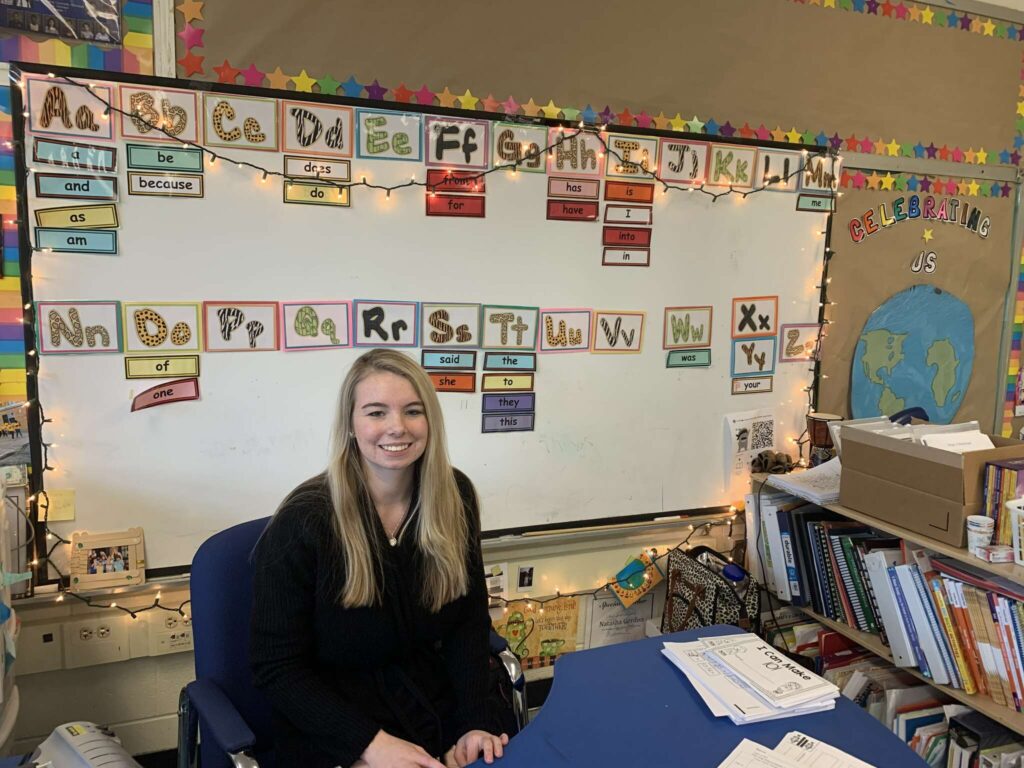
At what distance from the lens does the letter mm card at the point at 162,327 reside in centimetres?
193

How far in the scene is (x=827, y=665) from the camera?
7.86ft

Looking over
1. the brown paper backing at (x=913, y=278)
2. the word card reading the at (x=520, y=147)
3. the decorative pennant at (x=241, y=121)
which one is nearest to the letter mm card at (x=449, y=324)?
the word card reading the at (x=520, y=147)

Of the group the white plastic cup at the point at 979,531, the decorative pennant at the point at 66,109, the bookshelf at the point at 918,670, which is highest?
the decorative pennant at the point at 66,109

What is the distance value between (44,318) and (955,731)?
272 cm

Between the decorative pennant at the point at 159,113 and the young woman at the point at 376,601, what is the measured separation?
900 mm

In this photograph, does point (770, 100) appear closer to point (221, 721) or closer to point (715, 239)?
point (715, 239)

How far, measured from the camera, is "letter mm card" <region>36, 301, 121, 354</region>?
6.10ft

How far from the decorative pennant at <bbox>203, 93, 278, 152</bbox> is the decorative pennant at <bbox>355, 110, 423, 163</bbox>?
0.24m

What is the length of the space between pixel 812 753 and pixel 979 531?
3.29ft

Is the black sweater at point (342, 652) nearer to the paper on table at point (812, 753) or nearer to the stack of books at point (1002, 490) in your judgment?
the paper on table at point (812, 753)

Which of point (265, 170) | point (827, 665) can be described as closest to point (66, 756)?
point (265, 170)

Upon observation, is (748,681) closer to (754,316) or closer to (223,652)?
(223,652)

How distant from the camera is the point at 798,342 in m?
2.72

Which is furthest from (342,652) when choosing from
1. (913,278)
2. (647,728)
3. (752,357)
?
(913,278)
